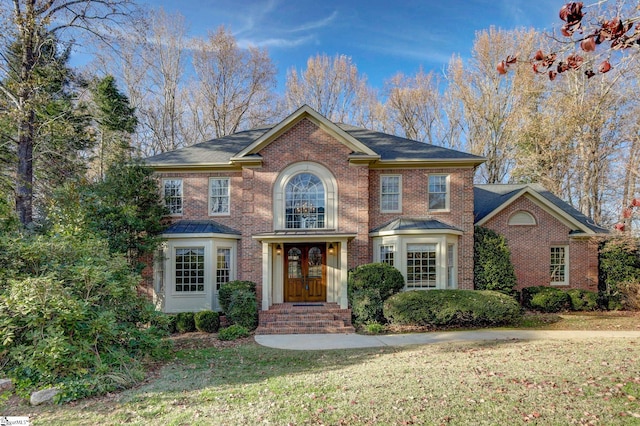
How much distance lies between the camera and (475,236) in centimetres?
1414

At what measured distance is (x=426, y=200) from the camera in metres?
13.9

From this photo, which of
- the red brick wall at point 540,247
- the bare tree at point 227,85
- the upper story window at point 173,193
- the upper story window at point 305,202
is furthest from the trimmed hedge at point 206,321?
the bare tree at point 227,85

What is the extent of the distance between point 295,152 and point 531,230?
10469mm

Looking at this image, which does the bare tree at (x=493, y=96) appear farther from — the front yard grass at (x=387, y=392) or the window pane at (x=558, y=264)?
the front yard grass at (x=387, y=392)

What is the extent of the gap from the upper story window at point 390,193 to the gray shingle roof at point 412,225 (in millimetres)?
564

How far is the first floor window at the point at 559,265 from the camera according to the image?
1482 centimetres

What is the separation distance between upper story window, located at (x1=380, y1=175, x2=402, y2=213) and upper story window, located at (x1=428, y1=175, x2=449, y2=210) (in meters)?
1.25

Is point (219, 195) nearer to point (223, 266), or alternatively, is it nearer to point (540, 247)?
point (223, 266)

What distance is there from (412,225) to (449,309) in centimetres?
341

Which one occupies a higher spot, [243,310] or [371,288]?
[371,288]

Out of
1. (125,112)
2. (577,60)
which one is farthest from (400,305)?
(125,112)

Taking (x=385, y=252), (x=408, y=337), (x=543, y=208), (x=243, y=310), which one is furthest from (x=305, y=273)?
(x=543, y=208)

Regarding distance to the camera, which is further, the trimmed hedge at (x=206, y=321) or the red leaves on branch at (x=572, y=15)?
the trimmed hedge at (x=206, y=321)

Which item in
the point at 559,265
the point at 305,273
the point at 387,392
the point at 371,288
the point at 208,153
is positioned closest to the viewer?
the point at 387,392
